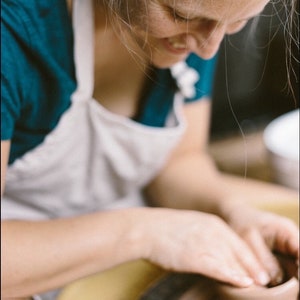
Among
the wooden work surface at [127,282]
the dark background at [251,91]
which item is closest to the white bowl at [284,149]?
the wooden work surface at [127,282]

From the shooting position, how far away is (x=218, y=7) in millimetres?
703

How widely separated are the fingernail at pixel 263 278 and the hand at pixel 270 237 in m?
0.02

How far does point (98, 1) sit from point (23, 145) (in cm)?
30

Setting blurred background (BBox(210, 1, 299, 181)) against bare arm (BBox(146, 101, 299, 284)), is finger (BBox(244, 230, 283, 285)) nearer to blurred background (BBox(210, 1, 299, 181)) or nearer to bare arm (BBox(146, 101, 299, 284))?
bare arm (BBox(146, 101, 299, 284))

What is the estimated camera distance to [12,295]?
3.24 ft

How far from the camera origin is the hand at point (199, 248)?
0.98 metres

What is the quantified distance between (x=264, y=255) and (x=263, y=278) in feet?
0.22

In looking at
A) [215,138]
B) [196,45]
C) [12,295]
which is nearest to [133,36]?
[196,45]

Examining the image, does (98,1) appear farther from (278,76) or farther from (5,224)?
(278,76)

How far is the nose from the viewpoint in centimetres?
78

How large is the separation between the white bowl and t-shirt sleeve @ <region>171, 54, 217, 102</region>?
0.76 ft

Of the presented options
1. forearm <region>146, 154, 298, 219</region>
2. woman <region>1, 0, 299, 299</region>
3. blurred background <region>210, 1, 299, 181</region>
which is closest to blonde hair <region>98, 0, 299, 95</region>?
woman <region>1, 0, 299, 299</region>

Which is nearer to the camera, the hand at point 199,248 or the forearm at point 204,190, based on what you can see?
the hand at point 199,248

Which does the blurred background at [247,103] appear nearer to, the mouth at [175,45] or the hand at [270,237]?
the hand at [270,237]
